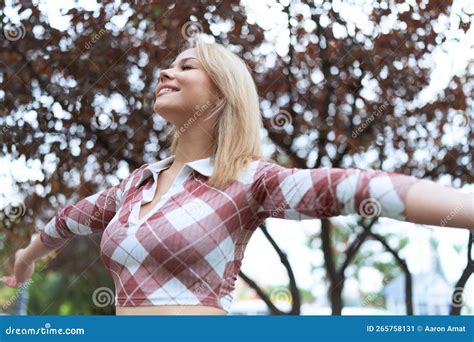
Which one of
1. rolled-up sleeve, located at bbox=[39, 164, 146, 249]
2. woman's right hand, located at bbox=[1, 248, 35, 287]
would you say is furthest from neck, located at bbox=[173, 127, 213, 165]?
woman's right hand, located at bbox=[1, 248, 35, 287]

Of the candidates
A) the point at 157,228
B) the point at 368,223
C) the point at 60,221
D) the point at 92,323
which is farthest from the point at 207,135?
the point at 368,223

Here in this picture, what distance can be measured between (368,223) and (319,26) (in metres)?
1.38

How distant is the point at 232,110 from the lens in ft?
5.73

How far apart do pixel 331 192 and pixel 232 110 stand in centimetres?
50

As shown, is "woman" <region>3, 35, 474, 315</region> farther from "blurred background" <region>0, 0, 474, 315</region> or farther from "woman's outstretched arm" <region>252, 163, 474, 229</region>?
"blurred background" <region>0, 0, 474, 315</region>

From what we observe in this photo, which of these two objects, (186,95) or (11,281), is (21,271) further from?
(186,95)

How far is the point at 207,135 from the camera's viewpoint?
1.77 meters

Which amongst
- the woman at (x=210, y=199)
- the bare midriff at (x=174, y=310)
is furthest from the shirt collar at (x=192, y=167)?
the bare midriff at (x=174, y=310)

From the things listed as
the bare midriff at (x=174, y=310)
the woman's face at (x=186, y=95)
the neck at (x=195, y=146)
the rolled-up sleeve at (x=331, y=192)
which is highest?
the woman's face at (x=186, y=95)

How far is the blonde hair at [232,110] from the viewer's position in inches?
65.4

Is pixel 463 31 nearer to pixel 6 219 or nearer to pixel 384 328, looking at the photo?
pixel 384 328

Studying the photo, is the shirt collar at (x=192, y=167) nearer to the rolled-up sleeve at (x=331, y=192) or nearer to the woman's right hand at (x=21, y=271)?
the rolled-up sleeve at (x=331, y=192)

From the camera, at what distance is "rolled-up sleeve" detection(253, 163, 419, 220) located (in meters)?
1.27

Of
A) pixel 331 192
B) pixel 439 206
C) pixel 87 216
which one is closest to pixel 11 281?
pixel 87 216
